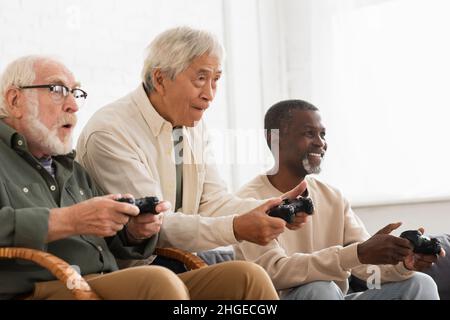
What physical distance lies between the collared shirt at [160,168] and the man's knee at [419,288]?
0.51 m

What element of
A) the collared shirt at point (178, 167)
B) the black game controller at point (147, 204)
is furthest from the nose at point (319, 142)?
the black game controller at point (147, 204)

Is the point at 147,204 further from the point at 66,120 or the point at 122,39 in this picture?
the point at 122,39

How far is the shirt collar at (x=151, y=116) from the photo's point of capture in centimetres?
231

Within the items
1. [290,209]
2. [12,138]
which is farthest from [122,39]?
[290,209]

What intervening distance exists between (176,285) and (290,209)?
480 millimetres

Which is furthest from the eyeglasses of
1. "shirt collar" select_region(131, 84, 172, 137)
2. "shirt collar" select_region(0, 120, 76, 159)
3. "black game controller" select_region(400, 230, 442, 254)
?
"black game controller" select_region(400, 230, 442, 254)

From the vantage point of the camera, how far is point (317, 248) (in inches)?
93.7

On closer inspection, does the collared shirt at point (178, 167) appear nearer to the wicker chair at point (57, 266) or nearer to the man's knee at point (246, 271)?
the man's knee at point (246, 271)

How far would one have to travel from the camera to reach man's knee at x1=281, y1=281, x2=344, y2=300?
2072mm

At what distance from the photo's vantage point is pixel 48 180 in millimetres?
1973

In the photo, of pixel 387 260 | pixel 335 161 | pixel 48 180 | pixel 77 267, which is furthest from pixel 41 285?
pixel 335 161

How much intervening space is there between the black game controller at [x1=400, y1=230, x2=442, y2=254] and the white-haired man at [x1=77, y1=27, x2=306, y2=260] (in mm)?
313

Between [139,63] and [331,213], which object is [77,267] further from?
[139,63]

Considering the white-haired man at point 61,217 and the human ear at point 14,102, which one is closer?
the white-haired man at point 61,217
